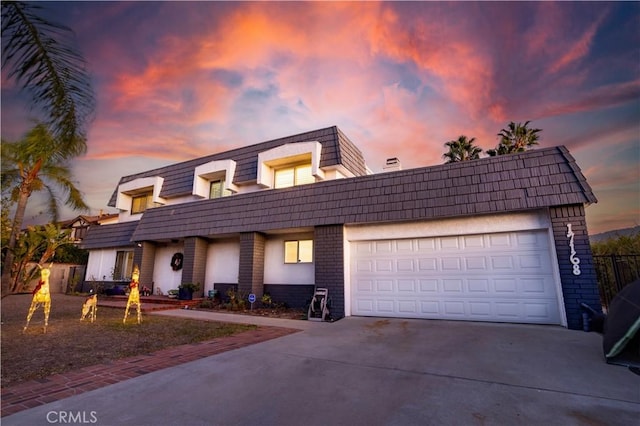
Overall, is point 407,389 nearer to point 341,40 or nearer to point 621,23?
point 341,40

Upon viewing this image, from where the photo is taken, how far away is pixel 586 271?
20.5ft

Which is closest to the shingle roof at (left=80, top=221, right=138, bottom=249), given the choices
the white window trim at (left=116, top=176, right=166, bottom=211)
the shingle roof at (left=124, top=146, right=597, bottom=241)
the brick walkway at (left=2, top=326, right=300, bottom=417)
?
the white window trim at (left=116, top=176, right=166, bottom=211)

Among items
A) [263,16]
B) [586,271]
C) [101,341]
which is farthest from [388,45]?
[101,341]

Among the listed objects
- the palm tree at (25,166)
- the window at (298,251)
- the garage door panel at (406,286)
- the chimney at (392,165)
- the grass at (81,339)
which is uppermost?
the chimney at (392,165)

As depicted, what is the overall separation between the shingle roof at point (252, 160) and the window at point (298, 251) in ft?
10.5

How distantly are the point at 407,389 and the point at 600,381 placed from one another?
237 centimetres

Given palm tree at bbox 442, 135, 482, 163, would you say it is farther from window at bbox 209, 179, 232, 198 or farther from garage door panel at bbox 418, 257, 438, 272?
window at bbox 209, 179, 232, 198

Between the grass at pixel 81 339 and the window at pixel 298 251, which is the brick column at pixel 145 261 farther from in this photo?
the window at pixel 298 251

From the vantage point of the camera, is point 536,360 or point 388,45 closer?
point 536,360

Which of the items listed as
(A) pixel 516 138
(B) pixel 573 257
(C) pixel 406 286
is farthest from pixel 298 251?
(A) pixel 516 138

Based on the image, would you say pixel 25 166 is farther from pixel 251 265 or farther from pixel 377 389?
pixel 251 265

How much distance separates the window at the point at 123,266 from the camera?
15.6 meters

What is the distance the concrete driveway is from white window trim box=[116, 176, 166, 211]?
42.9 feet

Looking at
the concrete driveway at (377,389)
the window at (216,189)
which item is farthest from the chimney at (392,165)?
the window at (216,189)
